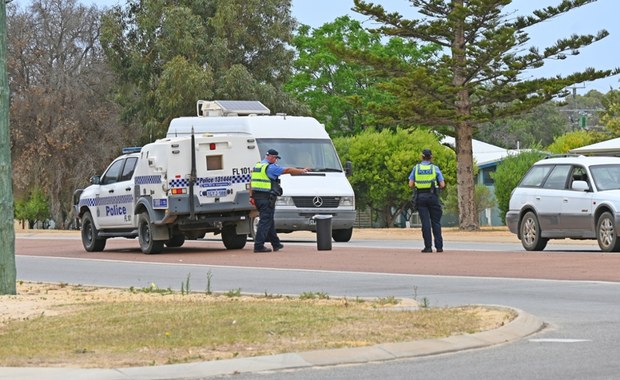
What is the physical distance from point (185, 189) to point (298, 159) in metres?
5.32

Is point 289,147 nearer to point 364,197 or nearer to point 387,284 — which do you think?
point 387,284

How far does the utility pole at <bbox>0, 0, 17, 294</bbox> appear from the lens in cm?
1705

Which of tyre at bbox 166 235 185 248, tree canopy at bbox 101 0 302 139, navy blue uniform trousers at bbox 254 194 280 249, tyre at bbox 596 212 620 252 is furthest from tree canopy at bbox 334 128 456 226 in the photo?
tyre at bbox 596 212 620 252

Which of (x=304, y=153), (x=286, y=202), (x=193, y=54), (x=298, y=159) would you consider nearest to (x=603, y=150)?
(x=193, y=54)

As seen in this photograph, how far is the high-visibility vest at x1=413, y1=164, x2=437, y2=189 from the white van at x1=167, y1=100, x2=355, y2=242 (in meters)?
6.10

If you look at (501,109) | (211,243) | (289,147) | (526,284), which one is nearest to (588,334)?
(526,284)

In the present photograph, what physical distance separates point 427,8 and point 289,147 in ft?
43.9

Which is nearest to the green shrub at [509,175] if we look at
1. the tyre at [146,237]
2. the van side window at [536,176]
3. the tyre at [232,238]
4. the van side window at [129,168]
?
the tyre at [232,238]

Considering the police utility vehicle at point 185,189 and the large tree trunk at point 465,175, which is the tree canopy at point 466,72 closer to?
the large tree trunk at point 465,175

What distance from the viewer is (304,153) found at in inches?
1267

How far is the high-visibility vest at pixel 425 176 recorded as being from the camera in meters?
25.3

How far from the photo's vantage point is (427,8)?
44062 mm

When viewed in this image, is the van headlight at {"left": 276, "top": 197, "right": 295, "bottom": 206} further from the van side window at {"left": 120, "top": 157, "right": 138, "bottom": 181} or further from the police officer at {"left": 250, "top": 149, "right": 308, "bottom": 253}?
the police officer at {"left": 250, "top": 149, "right": 308, "bottom": 253}

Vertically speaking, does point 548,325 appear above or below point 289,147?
below
